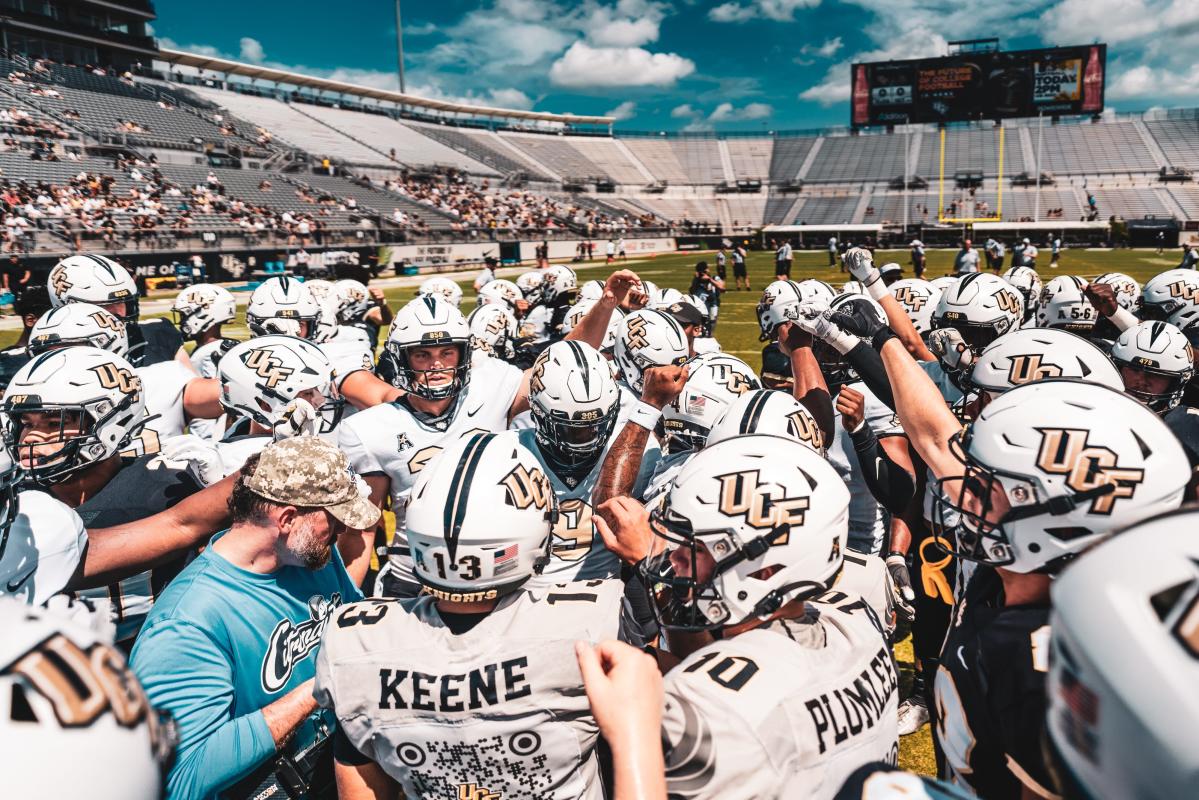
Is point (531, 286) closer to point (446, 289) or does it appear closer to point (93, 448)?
point (446, 289)

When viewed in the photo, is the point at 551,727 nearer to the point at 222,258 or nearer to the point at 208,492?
the point at 208,492

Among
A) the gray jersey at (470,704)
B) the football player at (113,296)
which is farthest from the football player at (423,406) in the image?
the football player at (113,296)

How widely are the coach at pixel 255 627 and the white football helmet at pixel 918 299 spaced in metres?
6.44

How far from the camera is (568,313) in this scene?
28.5ft

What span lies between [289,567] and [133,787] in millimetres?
1887

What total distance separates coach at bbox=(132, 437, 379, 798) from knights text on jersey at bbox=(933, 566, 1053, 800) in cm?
211

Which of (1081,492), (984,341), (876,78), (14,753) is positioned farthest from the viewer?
(876,78)

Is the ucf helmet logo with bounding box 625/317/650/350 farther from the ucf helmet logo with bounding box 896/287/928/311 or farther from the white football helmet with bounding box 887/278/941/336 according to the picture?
the ucf helmet logo with bounding box 896/287/928/311

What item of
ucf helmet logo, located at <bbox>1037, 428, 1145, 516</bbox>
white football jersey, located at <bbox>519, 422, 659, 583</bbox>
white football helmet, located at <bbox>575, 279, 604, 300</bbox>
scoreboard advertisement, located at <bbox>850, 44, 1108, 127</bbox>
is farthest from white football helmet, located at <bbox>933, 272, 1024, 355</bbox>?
scoreboard advertisement, located at <bbox>850, 44, 1108, 127</bbox>

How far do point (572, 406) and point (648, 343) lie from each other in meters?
1.84

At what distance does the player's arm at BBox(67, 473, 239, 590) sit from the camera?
284 cm

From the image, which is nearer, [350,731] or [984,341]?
[350,731]

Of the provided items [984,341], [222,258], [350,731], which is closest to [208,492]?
[350,731]

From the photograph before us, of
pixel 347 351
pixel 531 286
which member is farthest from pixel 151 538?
pixel 531 286
